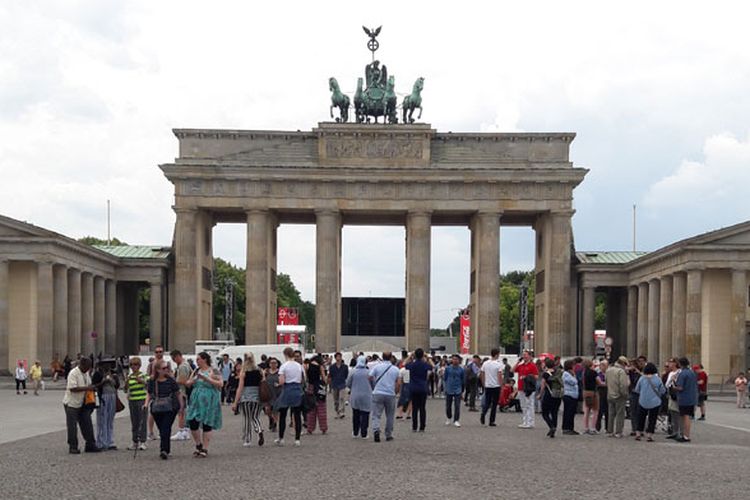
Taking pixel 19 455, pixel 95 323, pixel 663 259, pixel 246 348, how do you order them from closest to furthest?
pixel 19 455 → pixel 246 348 → pixel 663 259 → pixel 95 323

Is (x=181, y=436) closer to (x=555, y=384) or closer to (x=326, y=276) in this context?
(x=555, y=384)

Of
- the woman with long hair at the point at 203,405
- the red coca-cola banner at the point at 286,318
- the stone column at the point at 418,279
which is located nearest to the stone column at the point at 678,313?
the stone column at the point at 418,279

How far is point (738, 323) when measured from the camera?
65625mm

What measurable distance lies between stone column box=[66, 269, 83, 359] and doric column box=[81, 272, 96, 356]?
209cm

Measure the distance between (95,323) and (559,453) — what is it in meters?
60.7

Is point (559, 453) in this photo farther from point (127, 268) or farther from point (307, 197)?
point (127, 268)

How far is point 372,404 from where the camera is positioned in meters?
26.7

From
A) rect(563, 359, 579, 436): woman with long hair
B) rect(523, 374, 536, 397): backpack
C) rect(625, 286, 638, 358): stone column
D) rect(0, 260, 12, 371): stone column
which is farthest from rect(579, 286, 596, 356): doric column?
rect(563, 359, 579, 436): woman with long hair

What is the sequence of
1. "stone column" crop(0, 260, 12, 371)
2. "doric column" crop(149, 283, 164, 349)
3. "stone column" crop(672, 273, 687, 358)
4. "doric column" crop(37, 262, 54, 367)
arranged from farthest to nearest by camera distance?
"doric column" crop(149, 283, 164, 349)
"stone column" crop(672, 273, 687, 358)
"doric column" crop(37, 262, 54, 367)
"stone column" crop(0, 260, 12, 371)

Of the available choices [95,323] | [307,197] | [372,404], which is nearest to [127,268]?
[95,323]

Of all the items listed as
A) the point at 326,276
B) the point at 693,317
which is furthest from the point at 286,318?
the point at 693,317

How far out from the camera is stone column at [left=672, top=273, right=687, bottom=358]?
224ft

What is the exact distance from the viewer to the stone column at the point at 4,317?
6575 cm

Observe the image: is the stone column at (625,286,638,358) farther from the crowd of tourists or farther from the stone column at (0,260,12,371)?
the crowd of tourists
